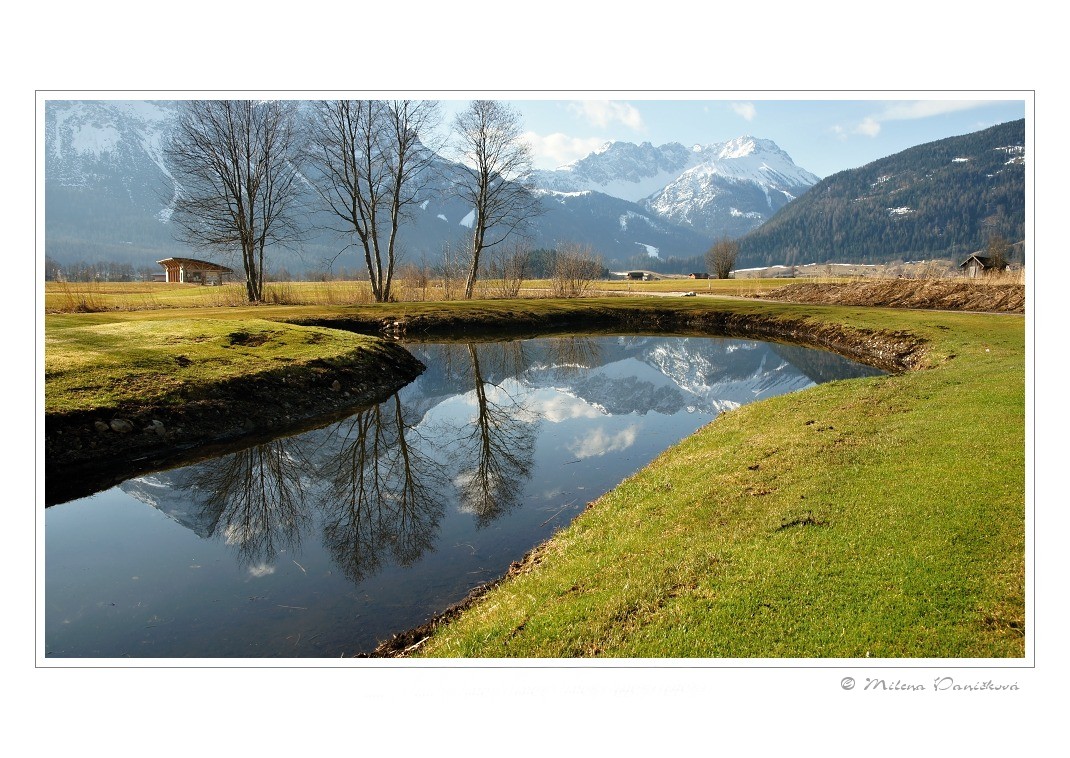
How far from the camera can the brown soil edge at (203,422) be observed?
39.5ft

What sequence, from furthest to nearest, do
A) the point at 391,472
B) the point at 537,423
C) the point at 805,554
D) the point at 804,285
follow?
1. the point at 804,285
2. the point at 537,423
3. the point at 391,472
4. the point at 805,554

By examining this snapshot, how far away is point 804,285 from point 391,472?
6222 cm

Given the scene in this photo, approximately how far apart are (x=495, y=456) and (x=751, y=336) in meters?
31.3

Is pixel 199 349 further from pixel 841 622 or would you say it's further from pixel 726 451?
pixel 841 622

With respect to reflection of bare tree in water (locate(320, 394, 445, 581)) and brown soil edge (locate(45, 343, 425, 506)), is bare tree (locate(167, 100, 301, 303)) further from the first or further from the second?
reflection of bare tree in water (locate(320, 394, 445, 581))

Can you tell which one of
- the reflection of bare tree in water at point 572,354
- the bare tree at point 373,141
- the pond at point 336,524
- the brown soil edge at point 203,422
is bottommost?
the pond at point 336,524

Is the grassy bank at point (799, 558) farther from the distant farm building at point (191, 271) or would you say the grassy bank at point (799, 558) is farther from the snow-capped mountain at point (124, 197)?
the snow-capped mountain at point (124, 197)

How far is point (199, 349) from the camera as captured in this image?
18.9m

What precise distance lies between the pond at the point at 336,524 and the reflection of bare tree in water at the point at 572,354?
675 cm

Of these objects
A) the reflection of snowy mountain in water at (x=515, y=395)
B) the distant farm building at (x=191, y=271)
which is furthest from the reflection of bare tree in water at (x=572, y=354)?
the distant farm building at (x=191, y=271)

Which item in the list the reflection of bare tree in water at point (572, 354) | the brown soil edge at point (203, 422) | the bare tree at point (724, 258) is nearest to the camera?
the brown soil edge at point (203, 422)

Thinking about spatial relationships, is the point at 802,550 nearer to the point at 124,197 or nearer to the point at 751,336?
the point at 751,336
